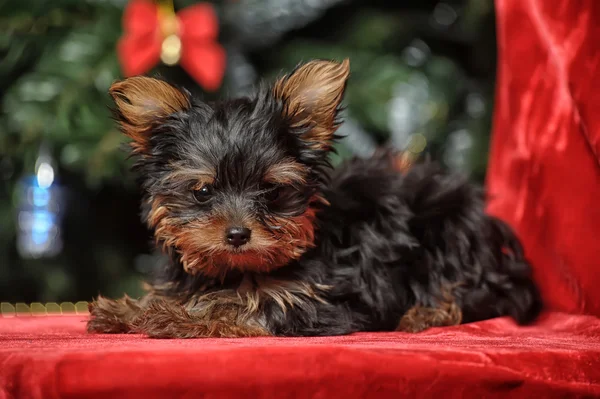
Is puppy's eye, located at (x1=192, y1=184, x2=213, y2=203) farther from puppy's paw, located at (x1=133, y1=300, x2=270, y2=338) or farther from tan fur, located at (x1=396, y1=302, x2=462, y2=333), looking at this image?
tan fur, located at (x1=396, y1=302, x2=462, y2=333)

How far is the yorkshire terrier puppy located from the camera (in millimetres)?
2311

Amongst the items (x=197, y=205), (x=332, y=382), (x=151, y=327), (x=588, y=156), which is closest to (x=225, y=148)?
(x=197, y=205)

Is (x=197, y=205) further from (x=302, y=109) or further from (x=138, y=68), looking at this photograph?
(x=138, y=68)

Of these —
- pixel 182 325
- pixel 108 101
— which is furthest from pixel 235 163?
pixel 108 101

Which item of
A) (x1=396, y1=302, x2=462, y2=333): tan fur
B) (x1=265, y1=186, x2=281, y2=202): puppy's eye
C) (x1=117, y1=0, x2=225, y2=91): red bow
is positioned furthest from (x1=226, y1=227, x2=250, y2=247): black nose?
(x1=117, y1=0, x2=225, y2=91): red bow

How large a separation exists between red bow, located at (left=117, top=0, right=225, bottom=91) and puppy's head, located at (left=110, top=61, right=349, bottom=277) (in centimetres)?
143

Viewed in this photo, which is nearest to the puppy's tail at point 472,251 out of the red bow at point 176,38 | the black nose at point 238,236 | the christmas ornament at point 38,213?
the black nose at point 238,236

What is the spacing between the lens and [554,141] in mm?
2947

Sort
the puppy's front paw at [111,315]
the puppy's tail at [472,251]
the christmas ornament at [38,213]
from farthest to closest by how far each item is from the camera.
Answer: the christmas ornament at [38,213], the puppy's tail at [472,251], the puppy's front paw at [111,315]

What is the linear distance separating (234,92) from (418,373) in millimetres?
2605

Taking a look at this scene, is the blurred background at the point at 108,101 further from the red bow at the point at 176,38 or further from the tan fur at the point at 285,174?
the tan fur at the point at 285,174

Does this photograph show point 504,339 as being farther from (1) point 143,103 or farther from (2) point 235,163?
(1) point 143,103

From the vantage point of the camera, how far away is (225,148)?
7.57 feet

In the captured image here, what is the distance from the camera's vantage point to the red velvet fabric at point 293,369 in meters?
1.66
